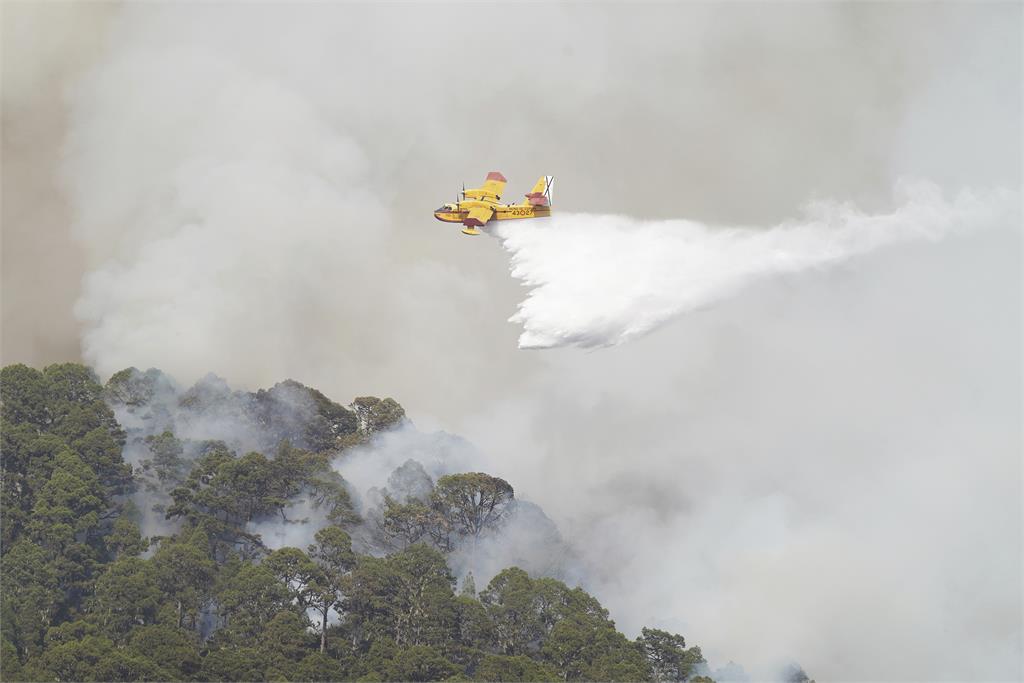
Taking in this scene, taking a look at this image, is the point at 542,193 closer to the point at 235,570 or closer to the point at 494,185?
the point at 494,185

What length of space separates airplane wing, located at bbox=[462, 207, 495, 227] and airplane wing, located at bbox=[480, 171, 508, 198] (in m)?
2.25

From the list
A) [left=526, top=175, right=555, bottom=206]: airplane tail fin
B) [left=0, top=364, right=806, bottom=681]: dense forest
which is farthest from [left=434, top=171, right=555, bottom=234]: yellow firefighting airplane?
[left=0, top=364, right=806, bottom=681]: dense forest

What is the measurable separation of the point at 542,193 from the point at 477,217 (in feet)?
11.4

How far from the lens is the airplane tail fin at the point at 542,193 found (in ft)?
329

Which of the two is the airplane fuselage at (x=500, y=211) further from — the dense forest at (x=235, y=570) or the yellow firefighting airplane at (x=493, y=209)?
the dense forest at (x=235, y=570)

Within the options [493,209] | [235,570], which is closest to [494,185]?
[493,209]

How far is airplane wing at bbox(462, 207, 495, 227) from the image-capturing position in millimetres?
100312

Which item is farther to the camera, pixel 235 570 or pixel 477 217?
pixel 477 217

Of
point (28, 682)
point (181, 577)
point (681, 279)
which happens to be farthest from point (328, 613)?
point (681, 279)

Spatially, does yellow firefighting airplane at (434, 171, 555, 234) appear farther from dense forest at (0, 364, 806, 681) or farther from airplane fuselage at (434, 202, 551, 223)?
dense forest at (0, 364, 806, 681)

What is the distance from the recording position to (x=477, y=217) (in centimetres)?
10038

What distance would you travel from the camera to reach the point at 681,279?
103000mm

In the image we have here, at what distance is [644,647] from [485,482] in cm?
1442

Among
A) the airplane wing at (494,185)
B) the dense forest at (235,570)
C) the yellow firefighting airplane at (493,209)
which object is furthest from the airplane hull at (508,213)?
the dense forest at (235,570)
